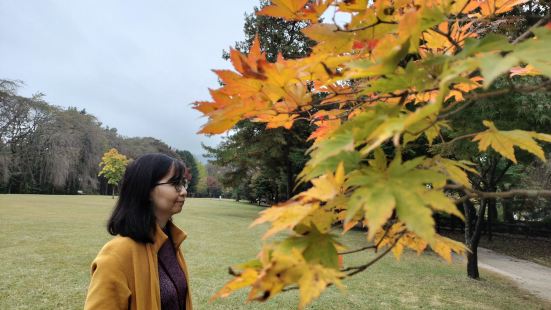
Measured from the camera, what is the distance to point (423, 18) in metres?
0.69

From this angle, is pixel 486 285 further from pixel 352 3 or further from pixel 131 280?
pixel 352 3

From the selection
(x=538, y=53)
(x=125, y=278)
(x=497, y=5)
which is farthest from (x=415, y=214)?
(x=125, y=278)

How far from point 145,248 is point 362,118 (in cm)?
152

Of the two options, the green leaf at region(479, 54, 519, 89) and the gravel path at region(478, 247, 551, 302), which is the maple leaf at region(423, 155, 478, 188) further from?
the gravel path at region(478, 247, 551, 302)

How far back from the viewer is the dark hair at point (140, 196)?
185 centimetres

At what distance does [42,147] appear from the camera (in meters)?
33.5

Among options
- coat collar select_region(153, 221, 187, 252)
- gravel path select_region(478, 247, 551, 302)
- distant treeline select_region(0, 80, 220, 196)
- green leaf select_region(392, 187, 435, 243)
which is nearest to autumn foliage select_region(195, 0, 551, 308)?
green leaf select_region(392, 187, 435, 243)

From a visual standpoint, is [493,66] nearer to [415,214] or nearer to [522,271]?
[415,214]

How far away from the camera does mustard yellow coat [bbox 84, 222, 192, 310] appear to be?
1602 mm

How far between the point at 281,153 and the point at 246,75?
16006mm

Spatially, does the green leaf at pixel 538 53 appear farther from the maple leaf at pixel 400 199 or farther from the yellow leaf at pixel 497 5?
the yellow leaf at pixel 497 5

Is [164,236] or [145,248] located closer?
[145,248]

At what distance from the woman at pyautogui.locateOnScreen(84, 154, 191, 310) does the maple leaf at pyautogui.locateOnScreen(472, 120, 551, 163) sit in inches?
60.5

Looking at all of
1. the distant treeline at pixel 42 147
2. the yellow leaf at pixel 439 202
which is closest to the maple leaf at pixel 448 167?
the yellow leaf at pixel 439 202
